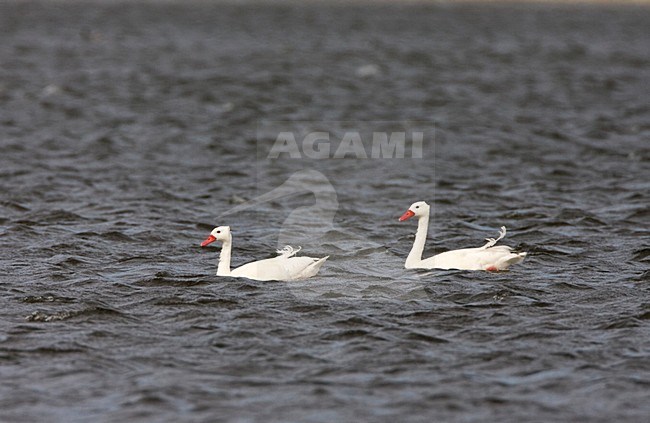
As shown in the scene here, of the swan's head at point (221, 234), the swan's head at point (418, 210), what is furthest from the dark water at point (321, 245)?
the swan's head at point (418, 210)

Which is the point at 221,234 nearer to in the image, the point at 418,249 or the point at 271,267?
the point at 271,267

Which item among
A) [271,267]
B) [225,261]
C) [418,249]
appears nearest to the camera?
[271,267]

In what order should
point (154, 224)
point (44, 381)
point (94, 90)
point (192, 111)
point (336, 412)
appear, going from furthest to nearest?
point (94, 90), point (192, 111), point (154, 224), point (44, 381), point (336, 412)

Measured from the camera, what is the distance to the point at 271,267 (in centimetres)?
1475

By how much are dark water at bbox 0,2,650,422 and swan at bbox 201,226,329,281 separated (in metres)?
0.16

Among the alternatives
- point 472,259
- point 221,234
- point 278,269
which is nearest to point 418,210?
point 472,259

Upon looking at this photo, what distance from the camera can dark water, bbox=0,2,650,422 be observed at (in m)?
10.9

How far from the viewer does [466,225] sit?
63.0 ft

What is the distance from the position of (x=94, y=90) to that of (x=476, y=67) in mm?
16577

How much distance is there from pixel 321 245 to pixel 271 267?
322 cm

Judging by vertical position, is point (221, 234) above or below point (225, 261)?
above

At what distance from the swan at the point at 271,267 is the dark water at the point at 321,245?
16cm

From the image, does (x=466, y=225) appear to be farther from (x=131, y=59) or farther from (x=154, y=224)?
(x=131, y=59)

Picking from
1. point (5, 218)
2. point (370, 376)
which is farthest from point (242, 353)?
point (5, 218)
